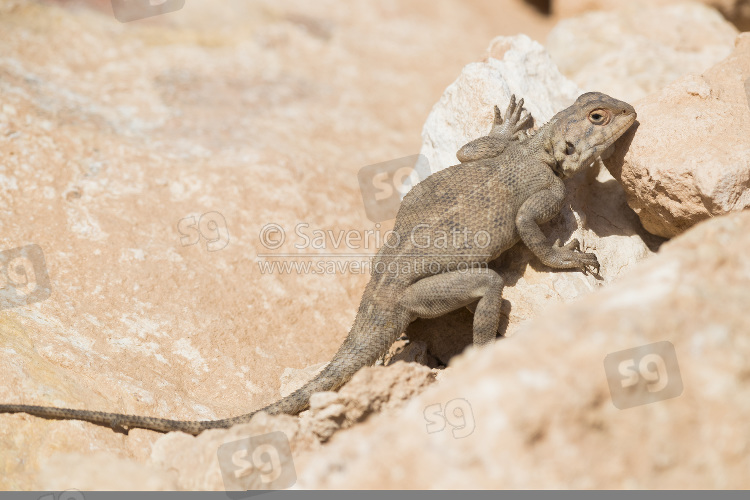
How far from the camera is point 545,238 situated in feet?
18.7

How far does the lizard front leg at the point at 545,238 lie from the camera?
5.54 metres

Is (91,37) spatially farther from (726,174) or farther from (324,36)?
(726,174)

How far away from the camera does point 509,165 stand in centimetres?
587

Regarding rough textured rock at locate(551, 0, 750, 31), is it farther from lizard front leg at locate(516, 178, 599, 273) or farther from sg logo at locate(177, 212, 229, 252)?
sg logo at locate(177, 212, 229, 252)

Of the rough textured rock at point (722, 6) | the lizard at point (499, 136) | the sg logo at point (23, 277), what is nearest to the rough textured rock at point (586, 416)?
the lizard at point (499, 136)

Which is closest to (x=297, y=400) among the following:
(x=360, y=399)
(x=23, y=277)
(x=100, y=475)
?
(x=360, y=399)

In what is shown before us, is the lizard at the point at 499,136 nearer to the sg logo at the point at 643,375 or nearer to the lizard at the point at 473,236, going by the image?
the lizard at the point at 473,236

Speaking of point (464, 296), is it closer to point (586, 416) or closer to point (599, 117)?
point (599, 117)

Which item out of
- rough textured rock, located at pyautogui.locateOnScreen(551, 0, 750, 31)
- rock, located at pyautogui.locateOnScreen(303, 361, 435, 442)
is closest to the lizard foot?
rock, located at pyautogui.locateOnScreen(303, 361, 435, 442)

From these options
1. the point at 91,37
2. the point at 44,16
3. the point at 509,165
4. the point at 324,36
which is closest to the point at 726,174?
the point at 509,165

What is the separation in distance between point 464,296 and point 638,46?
515 cm

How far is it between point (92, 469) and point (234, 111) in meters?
5.55

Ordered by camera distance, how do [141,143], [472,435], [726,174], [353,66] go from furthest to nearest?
1. [353,66]
2. [141,143]
3. [726,174]
4. [472,435]

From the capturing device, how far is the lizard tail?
4598mm
